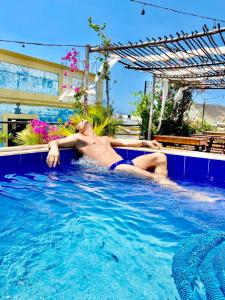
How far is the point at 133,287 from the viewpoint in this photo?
1.82m

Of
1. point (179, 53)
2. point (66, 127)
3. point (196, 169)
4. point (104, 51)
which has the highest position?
point (104, 51)

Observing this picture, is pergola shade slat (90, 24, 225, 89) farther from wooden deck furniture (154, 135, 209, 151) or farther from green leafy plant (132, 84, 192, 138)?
wooden deck furniture (154, 135, 209, 151)

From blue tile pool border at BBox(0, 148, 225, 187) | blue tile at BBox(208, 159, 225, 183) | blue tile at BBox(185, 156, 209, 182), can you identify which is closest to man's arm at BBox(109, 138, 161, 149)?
blue tile pool border at BBox(0, 148, 225, 187)

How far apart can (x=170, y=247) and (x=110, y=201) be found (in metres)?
1.23

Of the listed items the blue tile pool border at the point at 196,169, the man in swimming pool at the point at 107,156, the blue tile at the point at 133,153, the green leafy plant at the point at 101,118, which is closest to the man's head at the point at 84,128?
the man in swimming pool at the point at 107,156

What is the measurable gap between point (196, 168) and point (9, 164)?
306 centimetres

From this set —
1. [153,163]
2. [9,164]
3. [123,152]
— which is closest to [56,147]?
[9,164]

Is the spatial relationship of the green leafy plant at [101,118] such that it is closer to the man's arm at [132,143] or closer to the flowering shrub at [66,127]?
the flowering shrub at [66,127]

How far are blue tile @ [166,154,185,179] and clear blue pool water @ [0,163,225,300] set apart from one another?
0.65 meters

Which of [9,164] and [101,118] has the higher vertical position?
[101,118]

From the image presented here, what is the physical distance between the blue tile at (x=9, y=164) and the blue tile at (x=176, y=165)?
2.57m

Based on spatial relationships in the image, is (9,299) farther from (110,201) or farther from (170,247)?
(110,201)

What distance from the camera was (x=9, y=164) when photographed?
14.6ft

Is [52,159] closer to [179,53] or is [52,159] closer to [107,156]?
[107,156]
